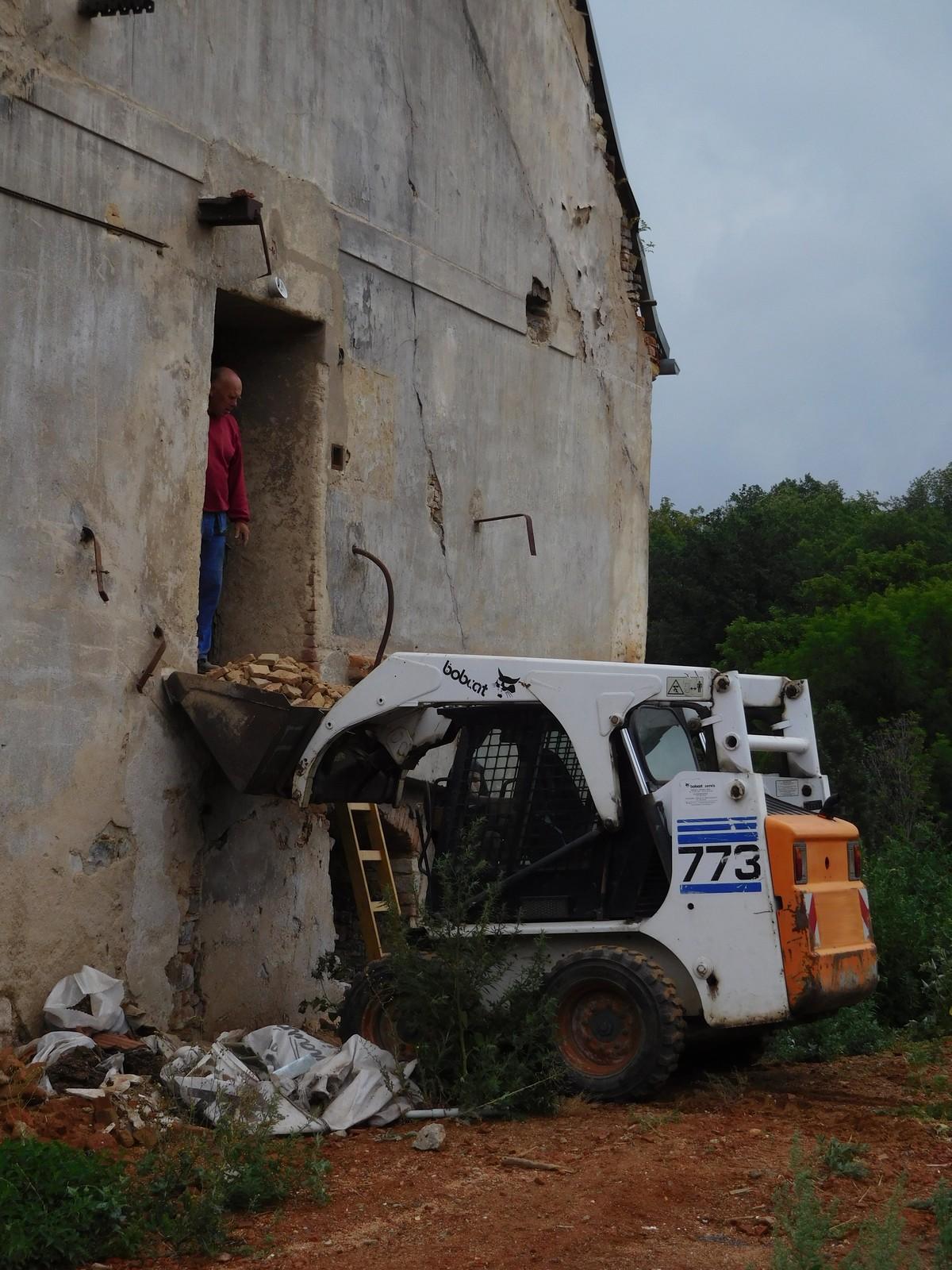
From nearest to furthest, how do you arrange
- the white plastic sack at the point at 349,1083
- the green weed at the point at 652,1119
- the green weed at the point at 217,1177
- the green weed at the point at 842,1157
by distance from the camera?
the green weed at the point at 217,1177 < the green weed at the point at 842,1157 < the green weed at the point at 652,1119 < the white plastic sack at the point at 349,1083

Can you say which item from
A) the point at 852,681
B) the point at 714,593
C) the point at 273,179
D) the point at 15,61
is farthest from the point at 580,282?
the point at 714,593

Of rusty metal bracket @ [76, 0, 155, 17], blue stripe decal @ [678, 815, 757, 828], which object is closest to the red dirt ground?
blue stripe decal @ [678, 815, 757, 828]

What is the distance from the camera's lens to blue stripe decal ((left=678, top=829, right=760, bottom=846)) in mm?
7164

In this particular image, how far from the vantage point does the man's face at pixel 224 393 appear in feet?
29.9

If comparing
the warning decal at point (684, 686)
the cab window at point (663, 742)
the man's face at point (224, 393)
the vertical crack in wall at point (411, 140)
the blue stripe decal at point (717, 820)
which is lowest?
the blue stripe decal at point (717, 820)

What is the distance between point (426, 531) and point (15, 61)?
453 centimetres

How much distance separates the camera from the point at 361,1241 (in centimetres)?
522

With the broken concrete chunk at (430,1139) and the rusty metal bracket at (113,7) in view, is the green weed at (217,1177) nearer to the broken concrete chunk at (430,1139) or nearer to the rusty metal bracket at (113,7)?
the broken concrete chunk at (430,1139)

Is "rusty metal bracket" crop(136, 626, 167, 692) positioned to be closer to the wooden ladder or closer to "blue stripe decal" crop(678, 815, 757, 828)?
the wooden ladder

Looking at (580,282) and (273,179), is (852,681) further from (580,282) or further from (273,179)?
(273,179)

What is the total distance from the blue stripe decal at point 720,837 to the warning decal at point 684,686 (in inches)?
26.9

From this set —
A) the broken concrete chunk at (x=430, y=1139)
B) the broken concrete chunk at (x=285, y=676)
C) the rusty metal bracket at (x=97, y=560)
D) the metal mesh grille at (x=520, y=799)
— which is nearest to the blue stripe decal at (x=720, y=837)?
the metal mesh grille at (x=520, y=799)

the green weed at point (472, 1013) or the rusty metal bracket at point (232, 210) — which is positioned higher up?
the rusty metal bracket at point (232, 210)

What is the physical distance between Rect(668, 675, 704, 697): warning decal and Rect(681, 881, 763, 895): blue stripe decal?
3.01 ft
